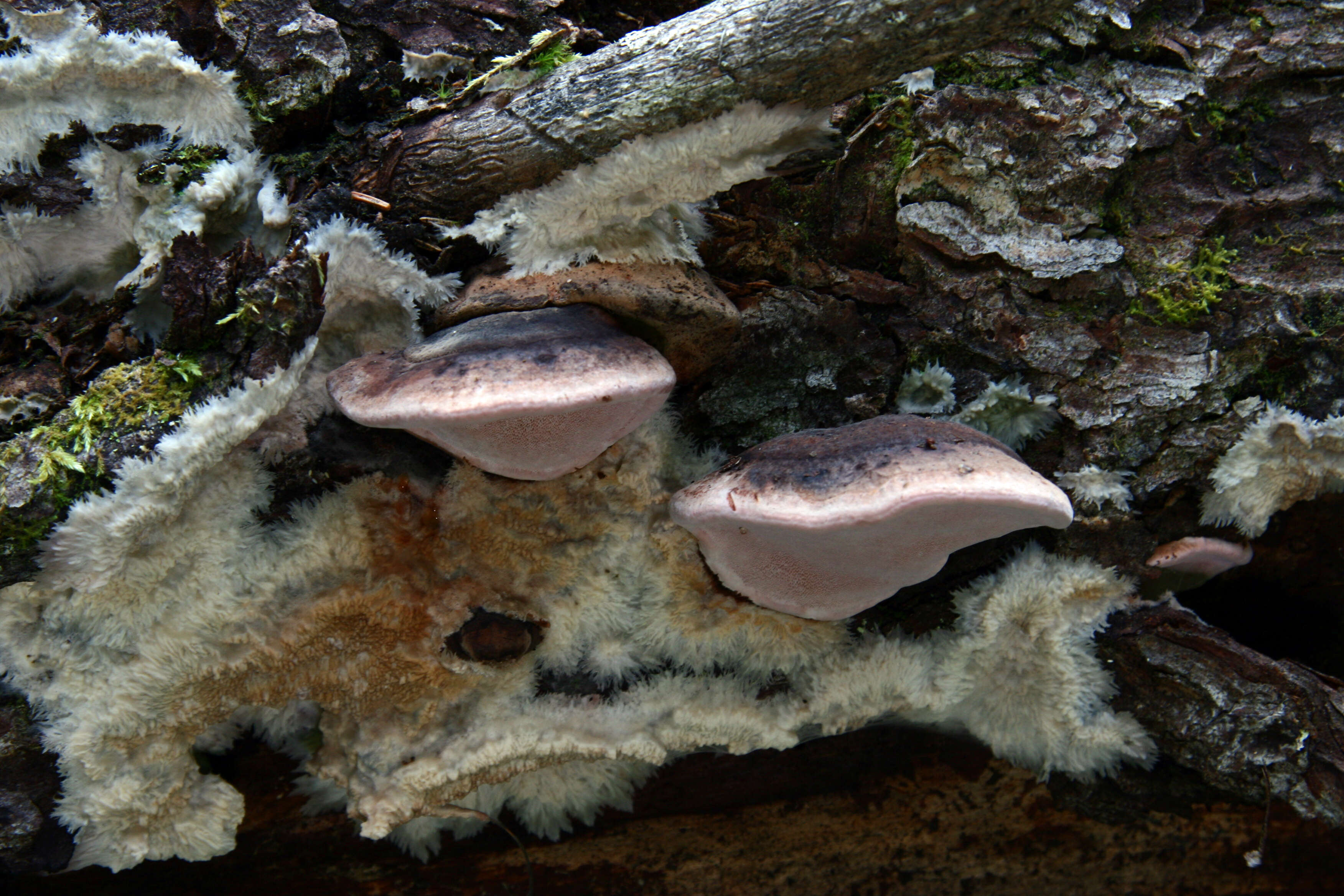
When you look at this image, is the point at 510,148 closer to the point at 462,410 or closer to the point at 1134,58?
the point at 462,410

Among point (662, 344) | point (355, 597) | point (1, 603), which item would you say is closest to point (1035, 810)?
point (662, 344)

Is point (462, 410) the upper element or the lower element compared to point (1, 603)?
upper

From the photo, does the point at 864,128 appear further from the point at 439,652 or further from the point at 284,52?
the point at 439,652

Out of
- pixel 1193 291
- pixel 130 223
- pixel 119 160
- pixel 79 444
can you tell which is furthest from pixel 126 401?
pixel 1193 291

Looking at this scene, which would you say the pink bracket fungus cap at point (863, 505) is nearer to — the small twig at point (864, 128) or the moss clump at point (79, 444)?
the small twig at point (864, 128)

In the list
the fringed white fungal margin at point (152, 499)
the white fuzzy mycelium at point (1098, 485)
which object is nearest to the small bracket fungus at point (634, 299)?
the fringed white fungal margin at point (152, 499)

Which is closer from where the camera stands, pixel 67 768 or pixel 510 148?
pixel 510 148
